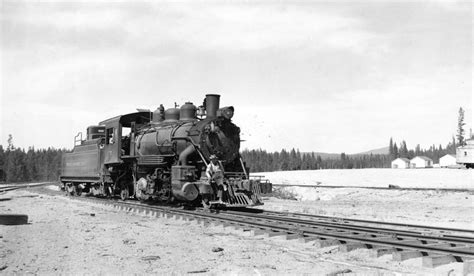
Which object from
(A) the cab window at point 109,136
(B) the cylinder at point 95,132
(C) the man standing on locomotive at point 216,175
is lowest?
(C) the man standing on locomotive at point 216,175

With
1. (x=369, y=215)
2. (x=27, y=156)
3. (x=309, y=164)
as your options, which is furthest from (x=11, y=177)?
(x=369, y=215)

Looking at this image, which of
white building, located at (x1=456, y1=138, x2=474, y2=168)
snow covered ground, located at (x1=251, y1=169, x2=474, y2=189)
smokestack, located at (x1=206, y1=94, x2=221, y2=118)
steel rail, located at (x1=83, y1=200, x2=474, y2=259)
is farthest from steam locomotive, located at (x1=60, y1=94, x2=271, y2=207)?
white building, located at (x1=456, y1=138, x2=474, y2=168)

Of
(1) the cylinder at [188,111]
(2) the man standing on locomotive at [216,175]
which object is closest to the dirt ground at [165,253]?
(2) the man standing on locomotive at [216,175]

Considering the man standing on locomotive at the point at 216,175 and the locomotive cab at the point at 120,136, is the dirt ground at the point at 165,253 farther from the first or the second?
the locomotive cab at the point at 120,136

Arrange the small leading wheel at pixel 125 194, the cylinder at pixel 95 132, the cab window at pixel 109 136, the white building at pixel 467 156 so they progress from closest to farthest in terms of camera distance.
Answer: the small leading wheel at pixel 125 194 → the cab window at pixel 109 136 → the cylinder at pixel 95 132 → the white building at pixel 467 156

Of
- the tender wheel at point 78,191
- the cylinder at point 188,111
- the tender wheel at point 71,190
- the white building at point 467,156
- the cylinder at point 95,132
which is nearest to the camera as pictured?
the cylinder at point 188,111

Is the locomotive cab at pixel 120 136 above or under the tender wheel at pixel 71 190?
above

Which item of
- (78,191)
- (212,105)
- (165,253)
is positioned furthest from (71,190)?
(165,253)

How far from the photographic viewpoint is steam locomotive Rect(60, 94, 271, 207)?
624 inches

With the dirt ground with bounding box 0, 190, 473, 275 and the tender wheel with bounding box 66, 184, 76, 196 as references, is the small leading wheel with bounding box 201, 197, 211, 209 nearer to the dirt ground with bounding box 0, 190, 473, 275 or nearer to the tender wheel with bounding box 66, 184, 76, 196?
the dirt ground with bounding box 0, 190, 473, 275

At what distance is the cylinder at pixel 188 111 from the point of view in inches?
725

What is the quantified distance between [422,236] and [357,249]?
Answer: 1.70m

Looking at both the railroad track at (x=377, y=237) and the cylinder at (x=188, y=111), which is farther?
the cylinder at (x=188, y=111)

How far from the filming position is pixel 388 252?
8.21 m
